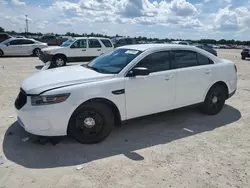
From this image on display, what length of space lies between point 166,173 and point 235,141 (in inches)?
65.9

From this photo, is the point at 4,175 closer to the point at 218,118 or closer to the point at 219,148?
the point at 219,148

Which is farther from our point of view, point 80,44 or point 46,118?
point 80,44

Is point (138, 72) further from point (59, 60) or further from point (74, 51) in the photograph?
point (74, 51)

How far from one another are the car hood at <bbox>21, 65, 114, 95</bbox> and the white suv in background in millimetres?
9058

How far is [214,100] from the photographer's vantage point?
5254mm

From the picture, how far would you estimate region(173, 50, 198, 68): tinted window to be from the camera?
185 inches

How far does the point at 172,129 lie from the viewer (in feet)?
14.9

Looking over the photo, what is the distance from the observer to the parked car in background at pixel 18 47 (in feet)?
59.1

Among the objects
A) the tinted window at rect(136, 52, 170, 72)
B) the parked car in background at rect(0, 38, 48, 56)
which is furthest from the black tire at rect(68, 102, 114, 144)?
the parked car in background at rect(0, 38, 48, 56)

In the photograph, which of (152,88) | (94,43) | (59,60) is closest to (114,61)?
(152,88)

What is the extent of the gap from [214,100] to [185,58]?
1.22 m

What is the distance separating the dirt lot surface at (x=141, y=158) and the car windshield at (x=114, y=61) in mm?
1165

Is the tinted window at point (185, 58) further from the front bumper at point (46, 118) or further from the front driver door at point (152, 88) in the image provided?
the front bumper at point (46, 118)

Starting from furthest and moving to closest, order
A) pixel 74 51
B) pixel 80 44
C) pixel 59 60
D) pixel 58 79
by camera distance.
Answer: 1. pixel 80 44
2. pixel 74 51
3. pixel 59 60
4. pixel 58 79
